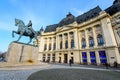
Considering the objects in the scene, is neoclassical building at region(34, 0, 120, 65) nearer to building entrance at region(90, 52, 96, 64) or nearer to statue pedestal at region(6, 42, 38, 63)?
building entrance at region(90, 52, 96, 64)

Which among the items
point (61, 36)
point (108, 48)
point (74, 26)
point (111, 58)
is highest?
point (74, 26)

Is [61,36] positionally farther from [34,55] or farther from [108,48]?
[34,55]

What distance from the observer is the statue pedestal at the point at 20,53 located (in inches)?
425

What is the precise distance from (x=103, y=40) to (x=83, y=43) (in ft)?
24.7

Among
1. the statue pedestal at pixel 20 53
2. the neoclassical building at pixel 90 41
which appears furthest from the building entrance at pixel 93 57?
the statue pedestal at pixel 20 53

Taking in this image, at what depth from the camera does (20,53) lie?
11711 mm

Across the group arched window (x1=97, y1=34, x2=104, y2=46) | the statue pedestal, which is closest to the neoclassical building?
arched window (x1=97, y1=34, x2=104, y2=46)

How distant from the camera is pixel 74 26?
32.1m

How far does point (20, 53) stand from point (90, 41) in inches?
920

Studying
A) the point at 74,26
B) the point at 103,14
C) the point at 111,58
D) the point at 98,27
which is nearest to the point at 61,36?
the point at 74,26

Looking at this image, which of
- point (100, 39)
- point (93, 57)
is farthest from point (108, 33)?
point (93, 57)

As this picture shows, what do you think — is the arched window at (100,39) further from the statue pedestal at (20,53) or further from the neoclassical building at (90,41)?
the statue pedestal at (20,53)

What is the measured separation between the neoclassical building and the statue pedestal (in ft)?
33.2

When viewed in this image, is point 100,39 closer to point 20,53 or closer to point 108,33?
point 108,33
